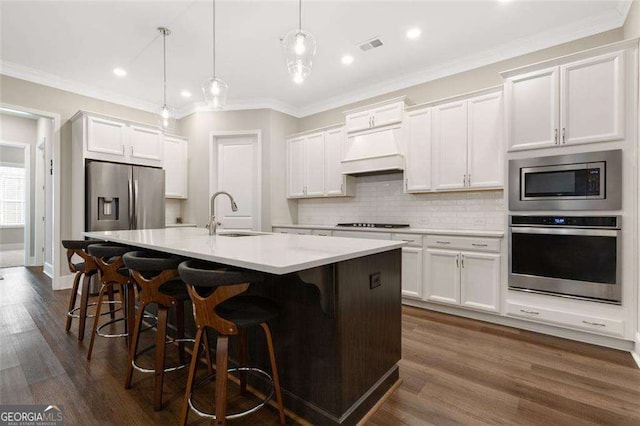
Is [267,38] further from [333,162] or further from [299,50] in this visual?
[333,162]

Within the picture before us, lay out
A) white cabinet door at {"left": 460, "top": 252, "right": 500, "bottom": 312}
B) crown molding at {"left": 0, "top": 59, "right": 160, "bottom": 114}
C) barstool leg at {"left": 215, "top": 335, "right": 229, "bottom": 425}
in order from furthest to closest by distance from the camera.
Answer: crown molding at {"left": 0, "top": 59, "right": 160, "bottom": 114}, white cabinet door at {"left": 460, "top": 252, "right": 500, "bottom": 312}, barstool leg at {"left": 215, "top": 335, "right": 229, "bottom": 425}

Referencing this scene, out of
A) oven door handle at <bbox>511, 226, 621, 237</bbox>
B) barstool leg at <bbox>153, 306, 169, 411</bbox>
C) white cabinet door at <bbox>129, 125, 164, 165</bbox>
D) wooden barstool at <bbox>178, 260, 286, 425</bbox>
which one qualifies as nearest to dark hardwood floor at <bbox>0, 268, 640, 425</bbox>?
barstool leg at <bbox>153, 306, 169, 411</bbox>

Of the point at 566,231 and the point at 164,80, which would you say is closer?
the point at 566,231

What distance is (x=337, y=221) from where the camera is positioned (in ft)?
16.6

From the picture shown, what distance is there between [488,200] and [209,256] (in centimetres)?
328

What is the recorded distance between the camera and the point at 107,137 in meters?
4.25

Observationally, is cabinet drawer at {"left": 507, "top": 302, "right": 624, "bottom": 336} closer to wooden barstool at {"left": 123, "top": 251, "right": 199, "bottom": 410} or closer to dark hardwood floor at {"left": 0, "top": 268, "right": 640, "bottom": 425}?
dark hardwood floor at {"left": 0, "top": 268, "right": 640, "bottom": 425}

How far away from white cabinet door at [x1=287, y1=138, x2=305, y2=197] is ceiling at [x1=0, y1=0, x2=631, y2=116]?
0.95 meters

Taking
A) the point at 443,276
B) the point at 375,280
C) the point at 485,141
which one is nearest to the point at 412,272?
the point at 443,276

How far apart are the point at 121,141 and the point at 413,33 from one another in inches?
162

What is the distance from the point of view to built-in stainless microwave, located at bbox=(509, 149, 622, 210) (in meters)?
2.47

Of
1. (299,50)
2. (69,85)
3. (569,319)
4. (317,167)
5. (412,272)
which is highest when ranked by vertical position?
(69,85)

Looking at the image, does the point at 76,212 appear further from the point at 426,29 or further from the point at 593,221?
the point at 593,221

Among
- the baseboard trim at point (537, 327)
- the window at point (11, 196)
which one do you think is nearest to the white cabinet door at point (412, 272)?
the baseboard trim at point (537, 327)
